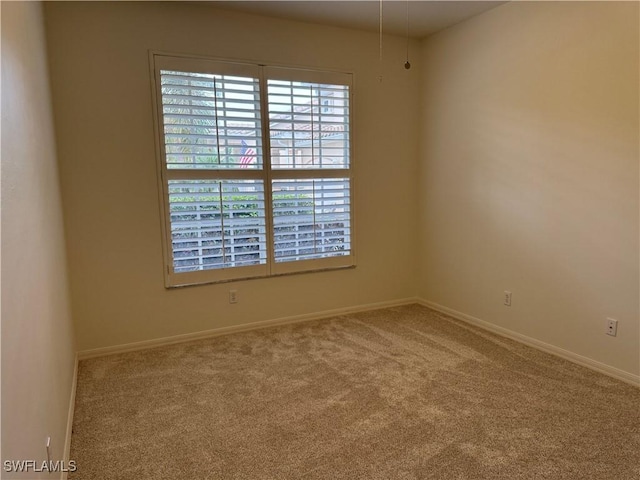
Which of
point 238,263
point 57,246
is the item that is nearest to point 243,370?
point 238,263

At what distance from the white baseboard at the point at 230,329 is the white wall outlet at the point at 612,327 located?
6.28ft

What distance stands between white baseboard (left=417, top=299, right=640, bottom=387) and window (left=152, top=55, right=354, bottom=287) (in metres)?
1.23

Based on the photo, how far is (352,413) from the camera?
228 cm

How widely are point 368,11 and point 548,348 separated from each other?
117 inches

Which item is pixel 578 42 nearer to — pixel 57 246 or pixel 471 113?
pixel 471 113

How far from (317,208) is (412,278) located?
1378 mm

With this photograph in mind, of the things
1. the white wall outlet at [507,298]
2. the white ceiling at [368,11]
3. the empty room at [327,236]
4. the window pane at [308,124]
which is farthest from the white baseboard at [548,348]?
the white ceiling at [368,11]

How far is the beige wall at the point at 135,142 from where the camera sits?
9.66ft

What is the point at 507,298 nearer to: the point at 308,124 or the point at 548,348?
the point at 548,348

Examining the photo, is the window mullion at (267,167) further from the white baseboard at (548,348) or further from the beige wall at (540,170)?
the white baseboard at (548,348)

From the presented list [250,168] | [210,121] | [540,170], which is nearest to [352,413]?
[250,168]

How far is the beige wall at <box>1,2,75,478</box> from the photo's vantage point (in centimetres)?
117

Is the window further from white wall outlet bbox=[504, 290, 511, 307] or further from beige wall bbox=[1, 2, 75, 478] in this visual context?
white wall outlet bbox=[504, 290, 511, 307]

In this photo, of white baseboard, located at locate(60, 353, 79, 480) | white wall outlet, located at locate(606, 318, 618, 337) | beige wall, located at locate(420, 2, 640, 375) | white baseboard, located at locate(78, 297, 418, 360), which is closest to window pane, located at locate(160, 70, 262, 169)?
white baseboard, located at locate(78, 297, 418, 360)
